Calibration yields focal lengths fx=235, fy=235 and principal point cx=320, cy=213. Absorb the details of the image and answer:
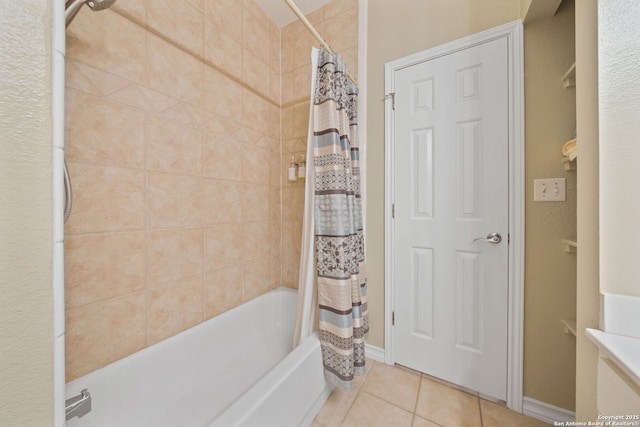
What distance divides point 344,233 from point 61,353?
96 centimetres

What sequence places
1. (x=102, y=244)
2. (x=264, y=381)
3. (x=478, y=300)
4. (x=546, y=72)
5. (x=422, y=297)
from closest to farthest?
(x=264, y=381), (x=102, y=244), (x=546, y=72), (x=478, y=300), (x=422, y=297)

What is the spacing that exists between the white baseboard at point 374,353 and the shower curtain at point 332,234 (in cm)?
42

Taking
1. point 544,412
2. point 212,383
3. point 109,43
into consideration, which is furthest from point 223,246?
point 544,412

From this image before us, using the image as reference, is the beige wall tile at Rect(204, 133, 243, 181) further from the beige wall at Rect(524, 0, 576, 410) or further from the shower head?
the beige wall at Rect(524, 0, 576, 410)

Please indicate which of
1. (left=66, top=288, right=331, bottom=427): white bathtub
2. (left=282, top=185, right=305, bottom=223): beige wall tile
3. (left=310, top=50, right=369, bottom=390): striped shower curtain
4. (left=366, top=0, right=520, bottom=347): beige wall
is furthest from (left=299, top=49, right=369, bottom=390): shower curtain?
(left=282, top=185, right=305, bottom=223): beige wall tile

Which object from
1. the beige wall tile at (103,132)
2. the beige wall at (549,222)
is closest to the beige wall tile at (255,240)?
the beige wall tile at (103,132)

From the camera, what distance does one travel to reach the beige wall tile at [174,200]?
3.74 feet

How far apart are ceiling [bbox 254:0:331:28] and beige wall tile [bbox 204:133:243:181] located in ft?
3.51

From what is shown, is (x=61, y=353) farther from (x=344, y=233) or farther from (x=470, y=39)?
(x=470, y=39)

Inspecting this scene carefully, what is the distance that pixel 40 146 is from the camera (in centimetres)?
37

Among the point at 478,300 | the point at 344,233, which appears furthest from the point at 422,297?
the point at 344,233

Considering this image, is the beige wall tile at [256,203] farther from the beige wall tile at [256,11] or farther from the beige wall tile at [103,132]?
the beige wall tile at [256,11]

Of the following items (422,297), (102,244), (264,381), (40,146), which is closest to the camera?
(40,146)

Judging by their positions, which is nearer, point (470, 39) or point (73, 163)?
point (73, 163)
